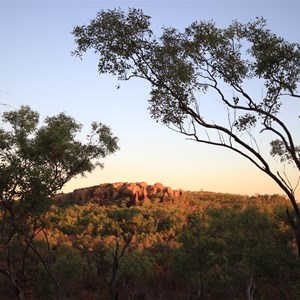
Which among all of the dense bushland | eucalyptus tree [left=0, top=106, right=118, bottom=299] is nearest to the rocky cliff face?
the dense bushland

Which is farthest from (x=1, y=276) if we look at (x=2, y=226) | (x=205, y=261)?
(x=2, y=226)

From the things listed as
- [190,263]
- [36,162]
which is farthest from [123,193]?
[36,162]

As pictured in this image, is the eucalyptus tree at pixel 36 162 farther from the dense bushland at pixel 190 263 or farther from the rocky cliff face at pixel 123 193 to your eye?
the rocky cliff face at pixel 123 193

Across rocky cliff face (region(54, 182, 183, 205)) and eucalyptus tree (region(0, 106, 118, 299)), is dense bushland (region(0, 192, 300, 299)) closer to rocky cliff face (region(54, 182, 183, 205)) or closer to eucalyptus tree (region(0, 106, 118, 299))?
eucalyptus tree (region(0, 106, 118, 299))

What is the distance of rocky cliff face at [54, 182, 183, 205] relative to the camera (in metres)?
128

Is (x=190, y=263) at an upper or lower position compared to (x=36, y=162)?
lower

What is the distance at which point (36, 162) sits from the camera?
20.5 m

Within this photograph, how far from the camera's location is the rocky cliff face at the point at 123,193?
128 m

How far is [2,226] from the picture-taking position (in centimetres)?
1922

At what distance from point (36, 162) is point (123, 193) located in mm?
112912

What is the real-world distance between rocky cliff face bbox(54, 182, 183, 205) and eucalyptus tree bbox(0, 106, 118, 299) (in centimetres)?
9997

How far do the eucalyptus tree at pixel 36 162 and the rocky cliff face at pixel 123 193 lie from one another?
99973mm

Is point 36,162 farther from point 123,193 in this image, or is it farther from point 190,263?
point 123,193

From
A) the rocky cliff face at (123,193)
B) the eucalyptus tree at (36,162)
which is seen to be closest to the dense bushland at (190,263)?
the eucalyptus tree at (36,162)
